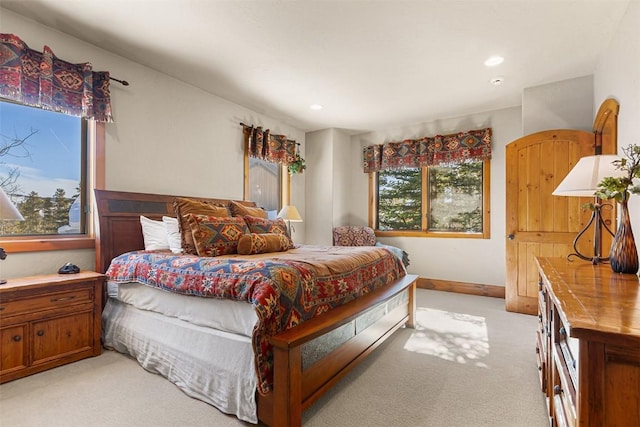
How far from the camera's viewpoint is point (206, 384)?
1884 millimetres

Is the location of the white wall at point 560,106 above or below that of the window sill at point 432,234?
above

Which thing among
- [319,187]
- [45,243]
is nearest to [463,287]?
[319,187]

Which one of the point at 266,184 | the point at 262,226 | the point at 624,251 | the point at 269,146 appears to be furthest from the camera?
the point at 266,184

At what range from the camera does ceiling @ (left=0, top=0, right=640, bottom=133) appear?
7.90 feet

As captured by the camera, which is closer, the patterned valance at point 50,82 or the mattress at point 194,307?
the mattress at point 194,307

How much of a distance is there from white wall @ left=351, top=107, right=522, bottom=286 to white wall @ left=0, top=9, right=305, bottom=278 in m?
2.88

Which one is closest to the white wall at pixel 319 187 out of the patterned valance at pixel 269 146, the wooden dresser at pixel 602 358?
the patterned valance at pixel 269 146

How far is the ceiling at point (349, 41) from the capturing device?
2408 mm

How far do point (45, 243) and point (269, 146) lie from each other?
9.52 feet

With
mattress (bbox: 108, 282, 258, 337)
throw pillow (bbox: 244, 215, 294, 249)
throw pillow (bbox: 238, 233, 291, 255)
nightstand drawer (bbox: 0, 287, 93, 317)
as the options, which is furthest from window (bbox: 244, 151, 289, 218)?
nightstand drawer (bbox: 0, 287, 93, 317)

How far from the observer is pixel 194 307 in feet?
6.63

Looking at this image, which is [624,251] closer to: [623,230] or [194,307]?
[623,230]

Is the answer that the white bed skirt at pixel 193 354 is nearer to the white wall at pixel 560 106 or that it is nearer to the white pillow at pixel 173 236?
the white pillow at pixel 173 236

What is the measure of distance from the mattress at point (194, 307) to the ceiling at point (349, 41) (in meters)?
2.15
